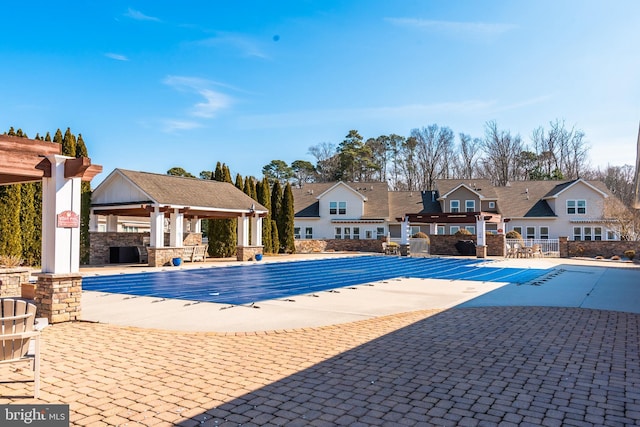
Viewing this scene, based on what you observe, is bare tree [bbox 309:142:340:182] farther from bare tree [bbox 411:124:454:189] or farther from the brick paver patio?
the brick paver patio

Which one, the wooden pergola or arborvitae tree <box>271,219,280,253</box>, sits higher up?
the wooden pergola

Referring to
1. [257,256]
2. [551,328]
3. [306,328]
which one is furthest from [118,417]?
[257,256]

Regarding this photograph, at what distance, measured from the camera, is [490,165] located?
59250mm

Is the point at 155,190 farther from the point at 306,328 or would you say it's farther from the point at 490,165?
the point at 490,165

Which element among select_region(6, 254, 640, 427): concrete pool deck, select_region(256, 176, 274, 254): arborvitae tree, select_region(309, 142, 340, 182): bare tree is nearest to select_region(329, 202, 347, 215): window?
select_region(256, 176, 274, 254): arborvitae tree

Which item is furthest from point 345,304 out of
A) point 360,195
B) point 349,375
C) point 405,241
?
point 360,195

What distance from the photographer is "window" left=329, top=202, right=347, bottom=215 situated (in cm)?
4378

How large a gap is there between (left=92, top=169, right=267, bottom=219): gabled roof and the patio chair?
18.2 meters

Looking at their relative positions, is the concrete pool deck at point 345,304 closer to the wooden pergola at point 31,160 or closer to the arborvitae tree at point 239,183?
the wooden pergola at point 31,160

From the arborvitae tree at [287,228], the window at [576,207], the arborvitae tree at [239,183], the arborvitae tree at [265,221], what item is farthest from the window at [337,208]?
the window at [576,207]

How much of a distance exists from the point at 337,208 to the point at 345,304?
33.3m

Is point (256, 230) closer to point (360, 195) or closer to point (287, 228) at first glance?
point (287, 228)

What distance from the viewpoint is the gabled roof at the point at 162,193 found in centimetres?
2314

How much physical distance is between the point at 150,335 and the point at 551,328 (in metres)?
6.86
